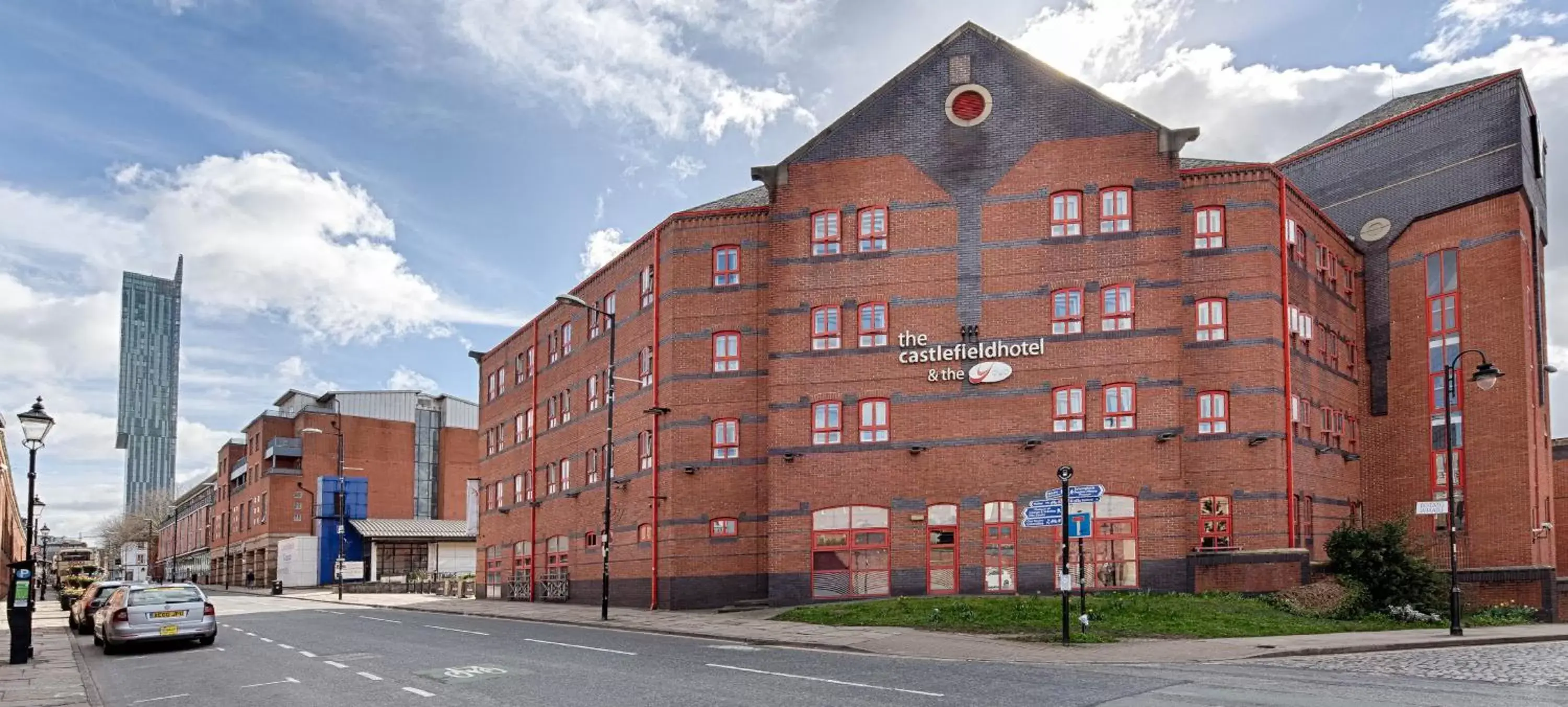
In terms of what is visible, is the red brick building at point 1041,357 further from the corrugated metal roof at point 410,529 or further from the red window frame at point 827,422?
the corrugated metal roof at point 410,529

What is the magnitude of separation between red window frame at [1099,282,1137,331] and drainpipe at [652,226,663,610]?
14.8 metres

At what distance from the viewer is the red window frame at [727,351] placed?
127ft

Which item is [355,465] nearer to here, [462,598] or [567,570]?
[462,598]

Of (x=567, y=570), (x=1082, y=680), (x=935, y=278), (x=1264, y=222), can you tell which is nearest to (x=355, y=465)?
(x=567, y=570)

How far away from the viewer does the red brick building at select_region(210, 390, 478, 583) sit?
93.7 metres

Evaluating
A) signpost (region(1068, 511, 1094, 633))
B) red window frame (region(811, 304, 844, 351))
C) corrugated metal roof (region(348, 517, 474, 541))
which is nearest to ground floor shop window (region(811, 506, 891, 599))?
red window frame (region(811, 304, 844, 351))

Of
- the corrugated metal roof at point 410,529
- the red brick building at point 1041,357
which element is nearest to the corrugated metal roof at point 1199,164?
the red brick building at point 1041,357

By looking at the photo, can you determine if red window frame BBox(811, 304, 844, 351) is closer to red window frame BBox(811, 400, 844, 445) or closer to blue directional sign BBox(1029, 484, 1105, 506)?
red window frame BBox(811, 400, 844, 445)

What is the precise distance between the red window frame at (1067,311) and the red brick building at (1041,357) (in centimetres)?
7

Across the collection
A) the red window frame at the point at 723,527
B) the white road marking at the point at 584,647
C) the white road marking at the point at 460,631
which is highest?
the red window frame at the point at 723,527

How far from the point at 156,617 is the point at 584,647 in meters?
9.27

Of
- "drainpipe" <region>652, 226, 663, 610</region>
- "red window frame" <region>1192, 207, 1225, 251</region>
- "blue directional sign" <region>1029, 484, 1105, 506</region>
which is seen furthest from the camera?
"drainpipe" <region>652, 226, 663, 610</region>

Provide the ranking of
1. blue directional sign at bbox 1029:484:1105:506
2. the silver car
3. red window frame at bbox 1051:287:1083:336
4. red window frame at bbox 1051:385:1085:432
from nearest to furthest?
blue directional sign at bbox 1029:484:1105:506, the silver car, red window frame at bbox 1051:385:1085:432, red window frame at bbox 1051:287:1083:336

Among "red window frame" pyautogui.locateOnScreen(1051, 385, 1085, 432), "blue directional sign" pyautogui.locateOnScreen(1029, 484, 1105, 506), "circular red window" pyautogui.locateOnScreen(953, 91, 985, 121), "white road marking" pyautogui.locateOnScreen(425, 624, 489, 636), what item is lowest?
"white road marking" pyautogui.locateOnScreen(425, 624, 489, 636)
